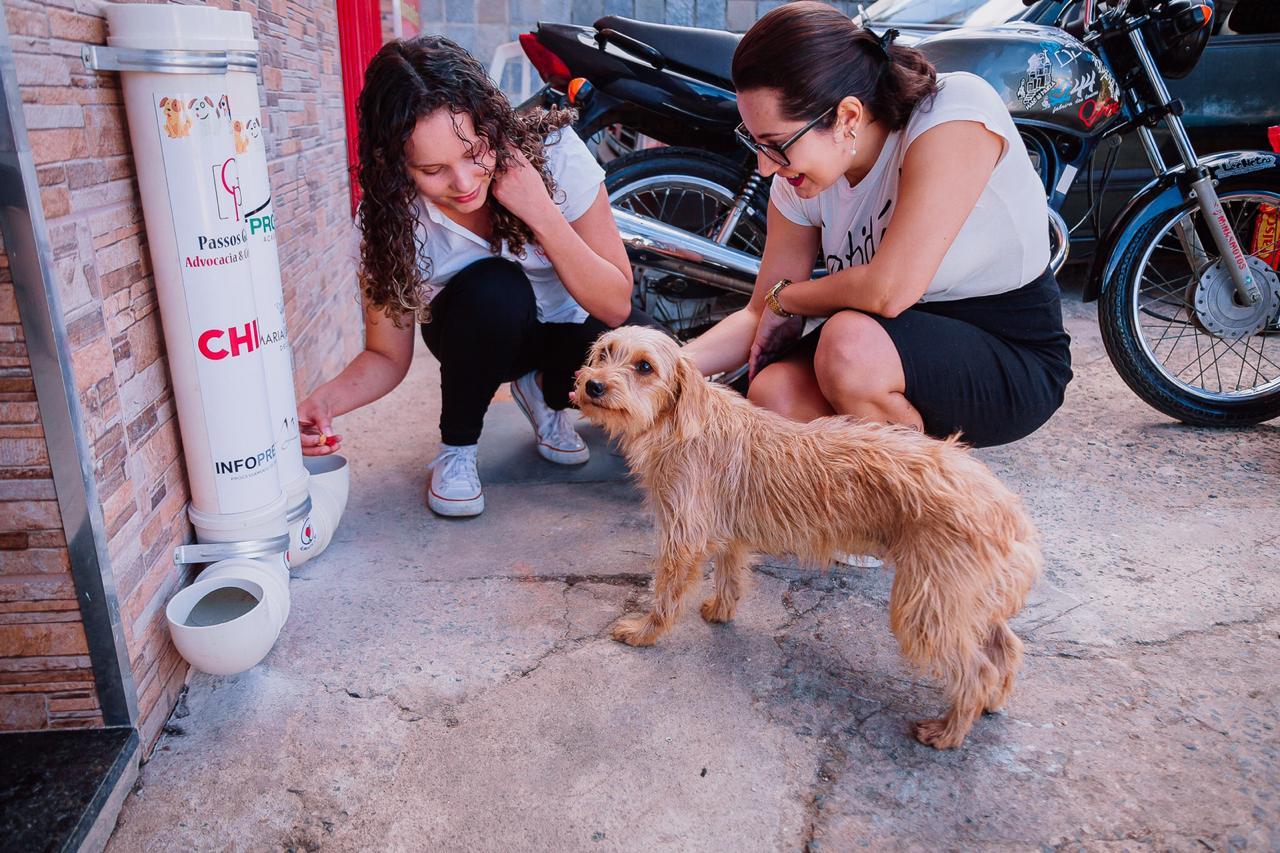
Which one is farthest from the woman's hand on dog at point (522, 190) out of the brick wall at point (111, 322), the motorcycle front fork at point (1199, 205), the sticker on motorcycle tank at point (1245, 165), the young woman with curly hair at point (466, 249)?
the sticker on motorcycle tank at point (1245, 165)

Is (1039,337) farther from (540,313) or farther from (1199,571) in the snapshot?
(540,313)

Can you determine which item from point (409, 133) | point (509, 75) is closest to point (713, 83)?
point (409, 133)

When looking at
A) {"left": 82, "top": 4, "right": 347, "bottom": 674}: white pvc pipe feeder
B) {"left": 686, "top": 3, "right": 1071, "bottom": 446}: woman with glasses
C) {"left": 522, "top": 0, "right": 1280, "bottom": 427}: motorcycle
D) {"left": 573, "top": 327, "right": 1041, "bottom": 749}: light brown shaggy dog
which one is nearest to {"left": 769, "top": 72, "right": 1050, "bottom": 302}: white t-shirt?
{"left": 686, "top": 3, "right": 1071, "bottom": 446}: woman with glasses

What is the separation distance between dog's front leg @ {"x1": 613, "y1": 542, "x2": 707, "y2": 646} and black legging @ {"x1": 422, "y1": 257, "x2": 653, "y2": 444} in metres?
0.97

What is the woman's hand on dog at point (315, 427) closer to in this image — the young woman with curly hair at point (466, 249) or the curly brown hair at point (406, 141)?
the young woman with curly hair at point (466, 249)

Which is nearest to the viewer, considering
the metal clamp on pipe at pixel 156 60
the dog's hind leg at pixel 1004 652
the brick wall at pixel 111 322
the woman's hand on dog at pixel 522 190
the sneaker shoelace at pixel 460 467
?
the brick wall at pixel 111 322

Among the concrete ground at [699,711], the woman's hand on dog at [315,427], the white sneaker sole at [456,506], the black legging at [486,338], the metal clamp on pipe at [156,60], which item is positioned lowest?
the concrete ground at [699,711]

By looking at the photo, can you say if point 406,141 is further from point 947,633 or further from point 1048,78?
point 1048,78

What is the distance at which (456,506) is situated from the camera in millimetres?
2662

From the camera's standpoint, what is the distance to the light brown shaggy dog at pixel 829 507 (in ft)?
5.54

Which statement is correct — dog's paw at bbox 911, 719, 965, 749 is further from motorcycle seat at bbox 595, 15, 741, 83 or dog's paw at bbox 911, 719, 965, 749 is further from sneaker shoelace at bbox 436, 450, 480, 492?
motorcycle seat at bbox 595, 15, 741, 83

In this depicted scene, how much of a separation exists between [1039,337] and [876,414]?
539 millimetres

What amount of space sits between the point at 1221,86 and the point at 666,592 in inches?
190

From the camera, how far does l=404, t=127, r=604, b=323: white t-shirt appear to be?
101 inches
